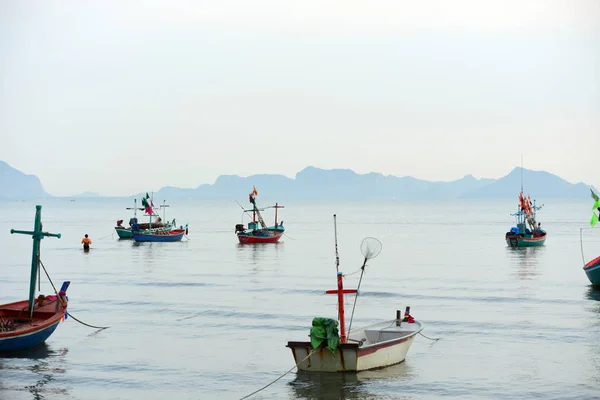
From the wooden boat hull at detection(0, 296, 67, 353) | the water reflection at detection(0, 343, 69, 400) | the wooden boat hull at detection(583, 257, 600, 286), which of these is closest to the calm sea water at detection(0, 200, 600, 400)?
the water reflection at detection(0, 343, 69, 400)

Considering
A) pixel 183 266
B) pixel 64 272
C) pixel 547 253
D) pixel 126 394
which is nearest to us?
pixel 126 394

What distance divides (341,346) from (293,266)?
46.3 metres

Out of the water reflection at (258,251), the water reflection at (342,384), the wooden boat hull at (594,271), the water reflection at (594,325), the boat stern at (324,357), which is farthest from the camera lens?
the water reflection at (258,251)

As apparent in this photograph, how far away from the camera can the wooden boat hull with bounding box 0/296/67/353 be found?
96.2 feet

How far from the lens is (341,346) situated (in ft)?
85.4

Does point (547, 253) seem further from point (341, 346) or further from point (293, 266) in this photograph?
point (341, 346)

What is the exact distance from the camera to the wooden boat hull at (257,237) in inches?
4126

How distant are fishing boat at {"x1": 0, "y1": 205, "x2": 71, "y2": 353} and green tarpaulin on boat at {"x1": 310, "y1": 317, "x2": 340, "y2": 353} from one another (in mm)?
11128

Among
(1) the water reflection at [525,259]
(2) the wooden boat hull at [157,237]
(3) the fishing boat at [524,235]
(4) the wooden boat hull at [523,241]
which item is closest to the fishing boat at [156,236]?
(2) the wooden boat hull at [157,237]

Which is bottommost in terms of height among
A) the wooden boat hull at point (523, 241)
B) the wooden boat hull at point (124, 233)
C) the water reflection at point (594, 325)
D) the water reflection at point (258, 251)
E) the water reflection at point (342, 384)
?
the water reflection at point (342, 384)

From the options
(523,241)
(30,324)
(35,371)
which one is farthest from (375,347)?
(523,241)

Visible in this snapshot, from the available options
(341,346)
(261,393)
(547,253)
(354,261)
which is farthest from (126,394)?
(547,253)

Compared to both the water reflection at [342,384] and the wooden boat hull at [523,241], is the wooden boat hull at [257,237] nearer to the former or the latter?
the wooden boat hull at [523,241]

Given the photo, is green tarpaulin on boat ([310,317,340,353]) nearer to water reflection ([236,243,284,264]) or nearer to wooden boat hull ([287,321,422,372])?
wooden boat hull ([287,321,422,372])
